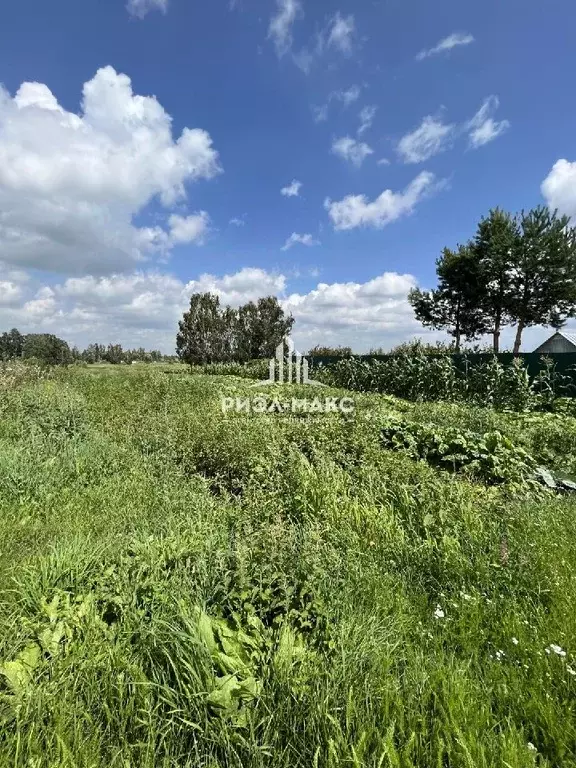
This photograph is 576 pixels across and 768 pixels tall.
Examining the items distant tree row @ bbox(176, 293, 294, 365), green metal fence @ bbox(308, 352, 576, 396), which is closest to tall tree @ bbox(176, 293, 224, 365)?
distant tree row @ bbox(176, 293, 294, 365)

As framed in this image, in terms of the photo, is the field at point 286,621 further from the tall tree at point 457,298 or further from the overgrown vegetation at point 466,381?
the tall tree at point 457,298

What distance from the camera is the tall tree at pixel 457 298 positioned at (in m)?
25.0

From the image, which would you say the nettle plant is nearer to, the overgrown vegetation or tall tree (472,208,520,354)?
the overgrown vegetation

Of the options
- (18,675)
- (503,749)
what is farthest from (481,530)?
(18,675)

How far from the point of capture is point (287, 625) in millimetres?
1957

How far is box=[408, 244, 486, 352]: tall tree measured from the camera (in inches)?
986

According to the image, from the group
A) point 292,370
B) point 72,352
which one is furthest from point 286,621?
point 72,352

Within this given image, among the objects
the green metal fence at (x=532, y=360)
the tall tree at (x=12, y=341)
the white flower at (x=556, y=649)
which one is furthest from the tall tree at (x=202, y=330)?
the tall tree at (x=12, y=341)

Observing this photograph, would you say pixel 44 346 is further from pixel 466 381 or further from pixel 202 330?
pixel 466 381

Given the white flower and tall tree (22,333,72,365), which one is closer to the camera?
the white flower

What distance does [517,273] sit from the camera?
23.2m

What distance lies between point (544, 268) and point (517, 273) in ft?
4.34

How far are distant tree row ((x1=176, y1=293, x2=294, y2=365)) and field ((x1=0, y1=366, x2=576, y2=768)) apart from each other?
75.2ft

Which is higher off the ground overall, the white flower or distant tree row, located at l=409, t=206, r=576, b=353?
distant tree row, located at l=409, t=206, r=576, b=353
